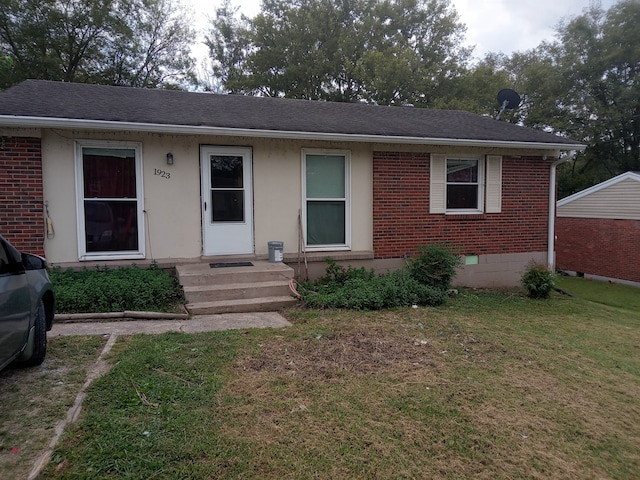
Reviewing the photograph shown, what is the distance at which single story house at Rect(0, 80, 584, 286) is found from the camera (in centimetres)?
683

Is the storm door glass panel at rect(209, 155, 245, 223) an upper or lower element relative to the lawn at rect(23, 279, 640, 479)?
upper

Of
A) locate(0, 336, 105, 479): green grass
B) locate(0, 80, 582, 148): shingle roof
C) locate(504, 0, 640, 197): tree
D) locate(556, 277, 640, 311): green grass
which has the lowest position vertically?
locate(556, 277, 640, 311): green grass

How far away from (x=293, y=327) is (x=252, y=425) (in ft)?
8.67

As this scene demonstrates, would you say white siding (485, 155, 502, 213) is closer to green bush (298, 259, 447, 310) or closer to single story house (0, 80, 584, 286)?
single story house (0, 80, 584, 286)

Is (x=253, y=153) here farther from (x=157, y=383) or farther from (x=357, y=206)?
(x=157, y=383)

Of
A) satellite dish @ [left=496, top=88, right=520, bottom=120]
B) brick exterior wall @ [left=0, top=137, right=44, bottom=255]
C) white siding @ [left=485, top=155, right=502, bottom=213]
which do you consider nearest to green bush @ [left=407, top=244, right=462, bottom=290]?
white siding @ [left=485, top=155, right=502, bottom=213]

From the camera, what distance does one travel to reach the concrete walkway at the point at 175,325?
534 centimetres

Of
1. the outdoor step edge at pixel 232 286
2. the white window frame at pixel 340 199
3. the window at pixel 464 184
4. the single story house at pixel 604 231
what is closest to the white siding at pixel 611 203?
the single story house at pixel 604 231

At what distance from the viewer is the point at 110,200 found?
7215mm

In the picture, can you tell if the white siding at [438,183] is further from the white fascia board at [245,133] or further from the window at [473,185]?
the white fascia board at [245,133]

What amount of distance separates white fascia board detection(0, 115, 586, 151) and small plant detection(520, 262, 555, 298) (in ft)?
8.70

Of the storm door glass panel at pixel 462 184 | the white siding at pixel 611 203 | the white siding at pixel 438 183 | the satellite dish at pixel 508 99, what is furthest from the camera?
the white siding at pixel 611 203

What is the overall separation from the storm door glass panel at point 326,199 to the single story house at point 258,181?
21 millimetres

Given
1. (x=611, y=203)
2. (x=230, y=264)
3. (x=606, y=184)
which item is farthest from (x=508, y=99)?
(x=611, y=203)
